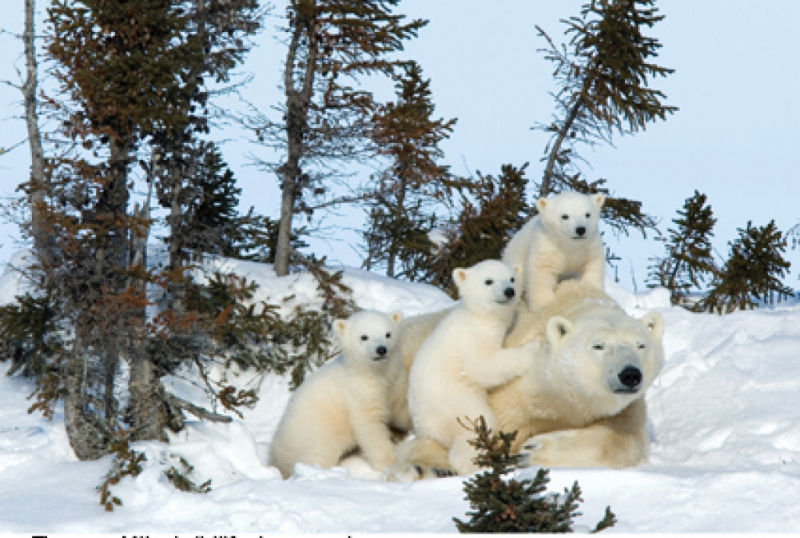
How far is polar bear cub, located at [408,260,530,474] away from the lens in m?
6.13

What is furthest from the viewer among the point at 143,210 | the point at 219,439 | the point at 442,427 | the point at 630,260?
the point at 630,260

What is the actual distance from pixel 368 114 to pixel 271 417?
15.6ft

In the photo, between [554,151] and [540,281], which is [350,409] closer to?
[540,281]

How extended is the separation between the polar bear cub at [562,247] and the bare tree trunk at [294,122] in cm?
656

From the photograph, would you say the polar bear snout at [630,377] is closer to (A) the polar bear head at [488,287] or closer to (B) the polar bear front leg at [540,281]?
(A) the polar bear head at [488,287]

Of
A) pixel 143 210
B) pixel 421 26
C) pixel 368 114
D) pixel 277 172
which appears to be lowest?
pixel 143 210

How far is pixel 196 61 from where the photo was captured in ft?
34.8

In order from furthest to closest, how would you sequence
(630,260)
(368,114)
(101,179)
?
(630,260) → (368,114) → (101,179)

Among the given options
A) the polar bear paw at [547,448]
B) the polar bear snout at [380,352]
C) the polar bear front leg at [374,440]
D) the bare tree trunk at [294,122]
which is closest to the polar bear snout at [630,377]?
the polar bear paw at [547,448]

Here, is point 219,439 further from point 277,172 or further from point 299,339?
point 277,172

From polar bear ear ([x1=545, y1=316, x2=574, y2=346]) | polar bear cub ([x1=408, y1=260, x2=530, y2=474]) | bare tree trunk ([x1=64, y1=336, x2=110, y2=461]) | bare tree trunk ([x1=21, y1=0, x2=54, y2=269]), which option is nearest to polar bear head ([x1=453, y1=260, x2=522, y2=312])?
polar bear cub ([x1=408, y1=260, x2=530, y2=474])

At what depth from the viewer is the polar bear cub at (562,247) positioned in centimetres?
694

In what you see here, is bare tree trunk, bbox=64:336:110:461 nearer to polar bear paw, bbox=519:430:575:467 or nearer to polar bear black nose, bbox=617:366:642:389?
polar bear paw, bbox=519:430:575:467

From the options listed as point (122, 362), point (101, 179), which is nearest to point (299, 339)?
point (122, 362)
